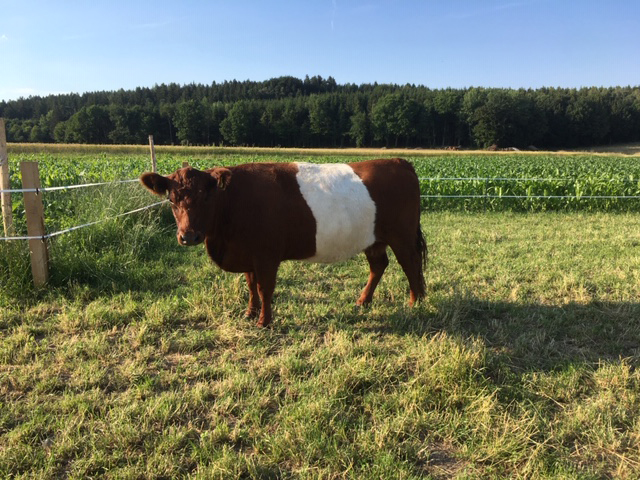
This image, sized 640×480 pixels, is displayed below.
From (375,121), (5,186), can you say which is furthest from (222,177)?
(375,121)

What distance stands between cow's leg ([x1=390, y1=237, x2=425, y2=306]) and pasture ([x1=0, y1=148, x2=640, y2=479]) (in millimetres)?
185

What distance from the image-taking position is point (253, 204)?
3.96 metres

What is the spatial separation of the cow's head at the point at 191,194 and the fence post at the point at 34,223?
2.21 m

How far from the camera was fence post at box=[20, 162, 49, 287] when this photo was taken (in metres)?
4.83

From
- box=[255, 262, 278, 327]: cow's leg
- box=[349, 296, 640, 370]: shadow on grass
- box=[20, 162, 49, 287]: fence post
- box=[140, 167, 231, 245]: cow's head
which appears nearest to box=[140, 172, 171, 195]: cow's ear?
box=[140, 167, 231, 245]: cow's head

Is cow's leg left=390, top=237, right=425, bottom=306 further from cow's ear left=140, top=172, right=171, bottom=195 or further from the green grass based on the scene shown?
cow's ear left=140, top=172, right=171, bottom=195

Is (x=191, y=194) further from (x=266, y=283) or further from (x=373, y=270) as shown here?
(x=373, y=270)

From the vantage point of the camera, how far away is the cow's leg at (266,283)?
4.00 meters

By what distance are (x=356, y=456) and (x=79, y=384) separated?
224 cm

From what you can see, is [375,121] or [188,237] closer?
[188,237]

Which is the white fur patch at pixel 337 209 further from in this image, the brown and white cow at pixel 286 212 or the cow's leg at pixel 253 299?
the cow's leg at pixel 253 299

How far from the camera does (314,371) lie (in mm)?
3285

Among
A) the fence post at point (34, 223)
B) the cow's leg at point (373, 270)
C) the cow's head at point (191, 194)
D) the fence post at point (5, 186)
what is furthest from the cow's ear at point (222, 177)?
Answer: the fence post at point (5, 186)

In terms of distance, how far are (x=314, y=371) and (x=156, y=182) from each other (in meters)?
2.24
